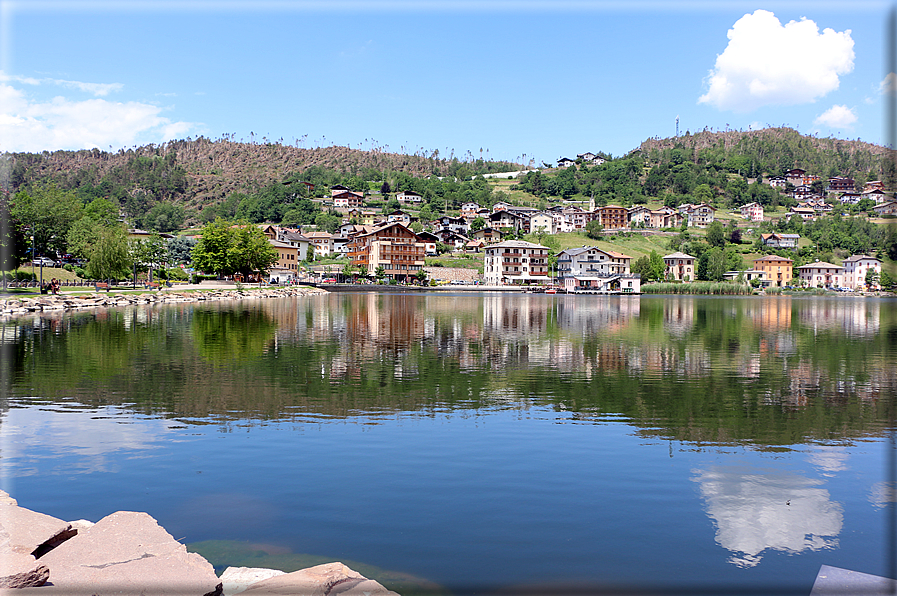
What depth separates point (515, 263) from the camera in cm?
14288

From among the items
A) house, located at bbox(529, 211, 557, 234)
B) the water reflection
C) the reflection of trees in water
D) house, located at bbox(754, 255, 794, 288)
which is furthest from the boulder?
house, located at bbox(529, 211, 557, 234)

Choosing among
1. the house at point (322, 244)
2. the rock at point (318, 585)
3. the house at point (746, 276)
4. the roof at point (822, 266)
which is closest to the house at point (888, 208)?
the rock at point (318, 585)

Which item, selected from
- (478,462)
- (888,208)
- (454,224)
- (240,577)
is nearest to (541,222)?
(454,224)

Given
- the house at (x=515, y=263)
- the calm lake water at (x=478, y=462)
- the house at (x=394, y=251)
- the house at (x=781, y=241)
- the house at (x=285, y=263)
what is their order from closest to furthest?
the calm lake water at (x=478, y=462) < the house at (x=285, y=263) < the house at (x=394, y=251) < the house at (x=515, y=263) < the house at (x=781, y=241)

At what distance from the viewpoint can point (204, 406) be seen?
1577cm

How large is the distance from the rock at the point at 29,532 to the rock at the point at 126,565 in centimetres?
23

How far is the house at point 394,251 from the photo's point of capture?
14025cm

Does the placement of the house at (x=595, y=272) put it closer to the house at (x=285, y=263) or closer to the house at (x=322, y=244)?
the house at (x=285, y=263)

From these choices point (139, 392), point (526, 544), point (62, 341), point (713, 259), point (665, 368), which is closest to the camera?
point (526, 544)

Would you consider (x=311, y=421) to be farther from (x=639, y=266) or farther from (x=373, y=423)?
(x=639, y=266)

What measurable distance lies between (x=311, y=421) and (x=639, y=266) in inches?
5441

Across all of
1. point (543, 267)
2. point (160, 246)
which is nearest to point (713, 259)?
point (543, 267)

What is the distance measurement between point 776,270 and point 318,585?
170 meters

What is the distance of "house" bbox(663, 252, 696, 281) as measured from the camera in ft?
511
